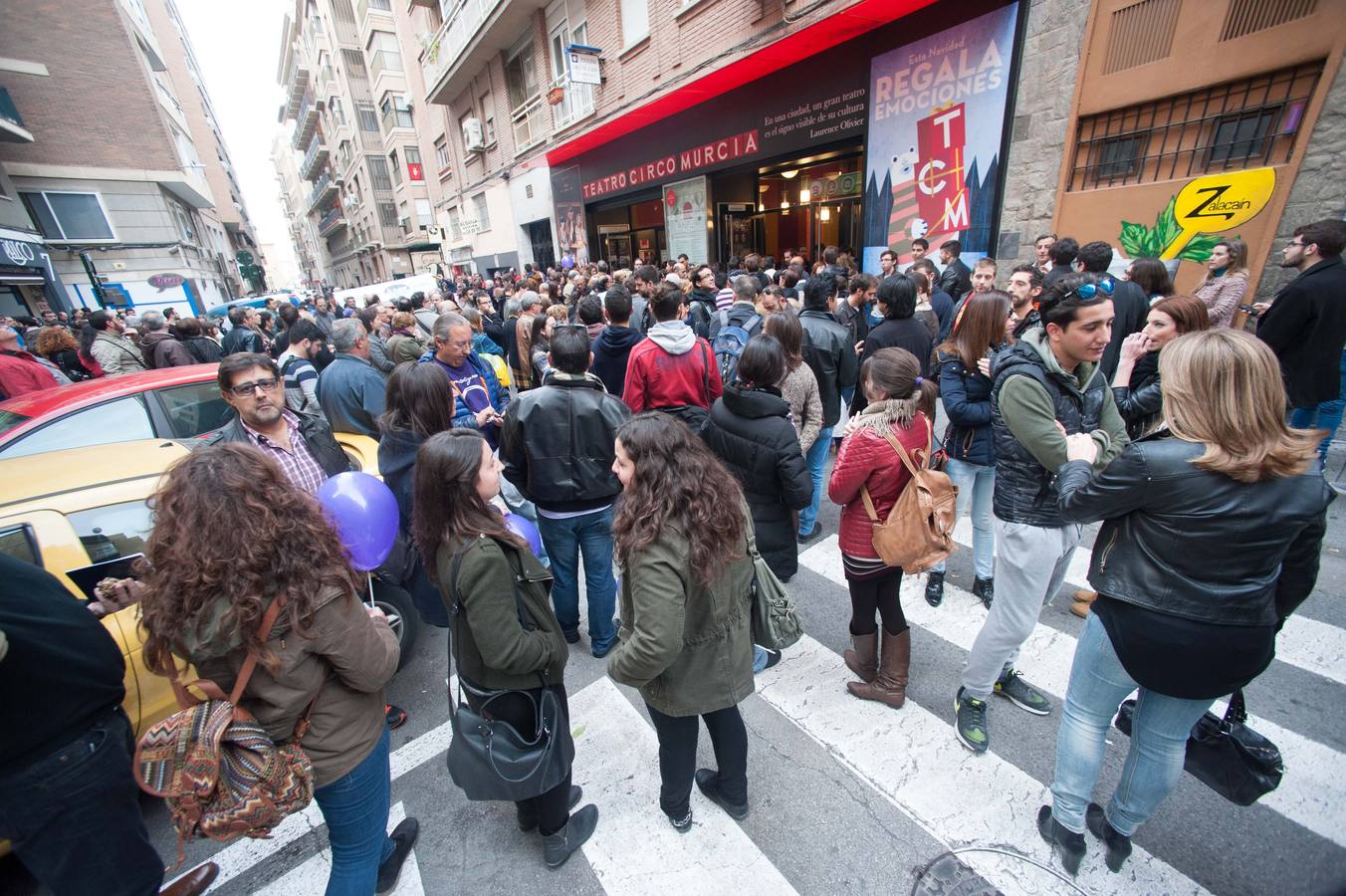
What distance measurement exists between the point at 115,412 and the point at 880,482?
499 centimetres

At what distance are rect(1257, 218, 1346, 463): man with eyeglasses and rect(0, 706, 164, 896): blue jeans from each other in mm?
7051

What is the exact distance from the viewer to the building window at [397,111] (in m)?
30.1

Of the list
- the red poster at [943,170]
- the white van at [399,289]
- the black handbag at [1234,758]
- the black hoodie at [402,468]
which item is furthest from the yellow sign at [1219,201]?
the white van at [399,289]

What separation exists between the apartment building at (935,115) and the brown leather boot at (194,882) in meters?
9.57

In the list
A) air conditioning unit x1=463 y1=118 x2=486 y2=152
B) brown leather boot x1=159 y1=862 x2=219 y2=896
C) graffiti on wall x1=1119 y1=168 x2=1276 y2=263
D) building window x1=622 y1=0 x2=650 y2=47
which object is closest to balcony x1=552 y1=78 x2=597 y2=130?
building window x1=622 y1=0 x2=650 y2=47

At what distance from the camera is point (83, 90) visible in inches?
789

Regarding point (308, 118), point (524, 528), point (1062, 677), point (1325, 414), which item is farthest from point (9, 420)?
point (308, 118)

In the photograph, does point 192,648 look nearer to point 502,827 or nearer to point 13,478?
point 502,827

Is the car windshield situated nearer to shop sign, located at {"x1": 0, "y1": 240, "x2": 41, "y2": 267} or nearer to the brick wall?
shop sign, located at {"x1": 0, "y1": 240, "x2": 41, "y2": 267}

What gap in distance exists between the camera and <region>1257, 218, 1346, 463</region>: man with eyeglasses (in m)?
3.76

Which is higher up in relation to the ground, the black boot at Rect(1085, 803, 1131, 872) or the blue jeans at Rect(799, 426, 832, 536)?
the blue jeans at Rect(799, 426, 832, 536)

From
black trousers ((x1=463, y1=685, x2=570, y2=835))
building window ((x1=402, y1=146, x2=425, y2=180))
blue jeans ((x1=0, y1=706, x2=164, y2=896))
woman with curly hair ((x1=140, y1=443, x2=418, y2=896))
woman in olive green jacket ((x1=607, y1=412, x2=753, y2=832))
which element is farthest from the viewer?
building window ((x1=402, y1=146, x2=425, y2=180))

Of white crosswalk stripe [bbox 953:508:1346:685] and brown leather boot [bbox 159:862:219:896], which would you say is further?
white crosswalk stripe [bbox 953:508:1346:685]

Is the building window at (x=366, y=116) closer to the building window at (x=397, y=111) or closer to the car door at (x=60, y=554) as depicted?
the building window at (x=397, y=111)
